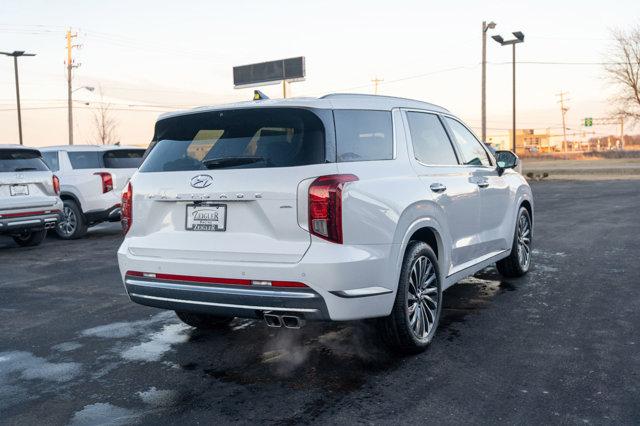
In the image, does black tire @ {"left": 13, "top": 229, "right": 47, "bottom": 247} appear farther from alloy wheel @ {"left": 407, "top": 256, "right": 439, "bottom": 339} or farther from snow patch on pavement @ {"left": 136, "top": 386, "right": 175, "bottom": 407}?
alloy wheel @ {"left": 407, "top": 256, "right": 439, "bottom": 339}

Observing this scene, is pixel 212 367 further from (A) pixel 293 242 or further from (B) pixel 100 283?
(B) pixel 100 283

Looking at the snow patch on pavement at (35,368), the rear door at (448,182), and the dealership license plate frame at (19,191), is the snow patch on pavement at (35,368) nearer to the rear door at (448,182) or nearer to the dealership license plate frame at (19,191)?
the rear door at (448,182)

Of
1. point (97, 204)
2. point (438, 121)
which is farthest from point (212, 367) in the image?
point (97, 204)

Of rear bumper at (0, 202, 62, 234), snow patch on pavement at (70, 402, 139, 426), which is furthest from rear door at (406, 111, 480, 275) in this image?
rear bumper at (0, 202, 62, 234)

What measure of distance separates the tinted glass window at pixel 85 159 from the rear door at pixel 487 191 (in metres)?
8.54

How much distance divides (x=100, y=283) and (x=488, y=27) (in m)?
32.9

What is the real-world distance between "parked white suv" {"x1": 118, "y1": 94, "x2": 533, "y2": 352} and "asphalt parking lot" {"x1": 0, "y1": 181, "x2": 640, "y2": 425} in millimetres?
438

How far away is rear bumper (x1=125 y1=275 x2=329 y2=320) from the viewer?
13.1ft

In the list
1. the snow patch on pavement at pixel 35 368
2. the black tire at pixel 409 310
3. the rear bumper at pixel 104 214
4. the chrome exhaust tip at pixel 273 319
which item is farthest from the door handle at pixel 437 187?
the rear bumper at pixel 104 214

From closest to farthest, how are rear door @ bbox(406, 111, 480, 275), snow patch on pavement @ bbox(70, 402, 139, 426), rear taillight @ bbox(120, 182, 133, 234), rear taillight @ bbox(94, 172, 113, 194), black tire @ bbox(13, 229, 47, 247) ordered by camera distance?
snow patch on pavement @ bbox(70, 402, 139, 426) → rear taillight @ bbox(120, 182, 133, 234) → rear door @ bbox(406, 111, 480, 275) → black tire @ bbox(13, 229, 47, 247) → rear taillight @ bbox(94, 172, 113, 194)

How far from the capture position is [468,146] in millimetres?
6230

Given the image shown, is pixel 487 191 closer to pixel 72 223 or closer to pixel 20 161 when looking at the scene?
pixel 20 161

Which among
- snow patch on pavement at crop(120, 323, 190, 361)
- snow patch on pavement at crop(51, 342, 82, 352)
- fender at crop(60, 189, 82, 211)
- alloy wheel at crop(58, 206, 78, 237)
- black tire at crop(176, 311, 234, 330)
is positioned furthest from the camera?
alloy wheel at crop(58, 206, 78, 237)

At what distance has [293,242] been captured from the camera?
Result: 4008 millimetres
